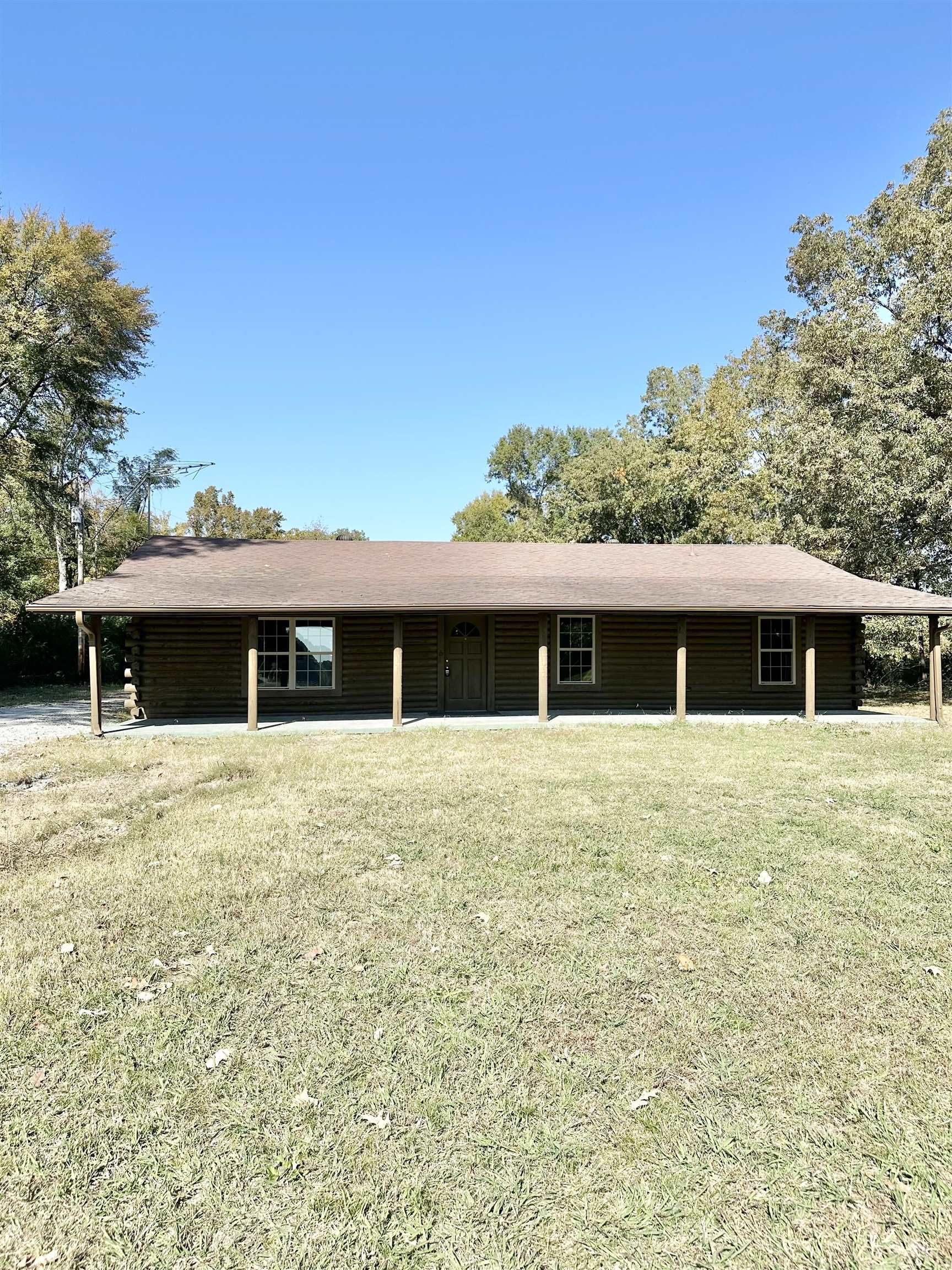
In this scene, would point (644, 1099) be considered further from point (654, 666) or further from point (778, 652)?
point (778, 652)

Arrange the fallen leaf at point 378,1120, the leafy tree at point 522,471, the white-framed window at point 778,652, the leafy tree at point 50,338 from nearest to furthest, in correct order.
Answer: the fallen leaf at point 378,1120 → the white-framed window at point 778,652 → the leafy tree at point 50,338 → the leafy tree at point 522,471

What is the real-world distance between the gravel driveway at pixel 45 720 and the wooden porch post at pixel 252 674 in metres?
3.07

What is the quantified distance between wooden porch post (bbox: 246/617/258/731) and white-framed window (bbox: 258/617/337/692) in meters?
1.49

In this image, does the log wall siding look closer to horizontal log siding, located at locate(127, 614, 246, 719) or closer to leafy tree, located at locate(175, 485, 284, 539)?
horizontal log siding, located at locate(127, 614, 246, 719)

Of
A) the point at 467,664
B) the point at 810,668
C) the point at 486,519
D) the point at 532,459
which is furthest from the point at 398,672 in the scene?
the point at 532,459

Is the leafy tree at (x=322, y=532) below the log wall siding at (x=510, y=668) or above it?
above

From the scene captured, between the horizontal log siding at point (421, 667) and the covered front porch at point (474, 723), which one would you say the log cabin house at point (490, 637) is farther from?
the covered front porch at point (474, 723)

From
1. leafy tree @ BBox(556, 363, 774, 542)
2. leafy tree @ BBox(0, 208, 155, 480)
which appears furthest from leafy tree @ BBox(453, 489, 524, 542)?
leafy tree @ BBox(0, 208, 155, 480)

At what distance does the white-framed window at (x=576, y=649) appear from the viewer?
1505cm

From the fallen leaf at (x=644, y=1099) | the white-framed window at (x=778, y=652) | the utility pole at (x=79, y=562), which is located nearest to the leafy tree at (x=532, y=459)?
the utility pole at (x=79, y=562)

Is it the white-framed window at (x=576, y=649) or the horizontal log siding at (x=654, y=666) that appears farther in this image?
the white-framed window at (x=576, y=649)

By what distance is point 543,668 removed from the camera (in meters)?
13.0

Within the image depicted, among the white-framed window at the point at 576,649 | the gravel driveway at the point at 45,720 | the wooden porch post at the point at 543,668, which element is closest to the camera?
the gravel driveway at the point at 45,720

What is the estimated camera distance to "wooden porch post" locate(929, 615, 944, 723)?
13711mm
